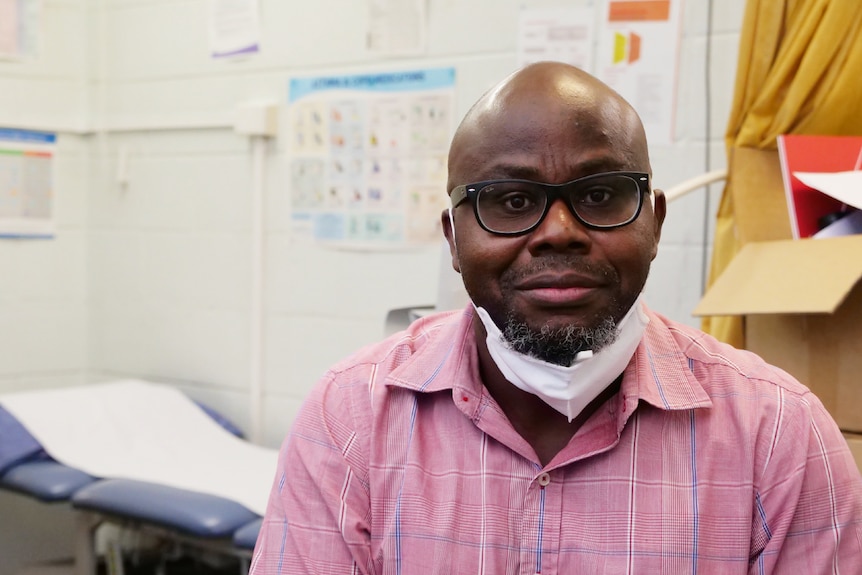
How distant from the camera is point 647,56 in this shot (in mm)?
2271

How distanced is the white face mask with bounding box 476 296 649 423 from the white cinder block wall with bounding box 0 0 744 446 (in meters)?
1.45

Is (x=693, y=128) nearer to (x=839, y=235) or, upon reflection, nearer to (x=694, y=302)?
(x=694, y=302)

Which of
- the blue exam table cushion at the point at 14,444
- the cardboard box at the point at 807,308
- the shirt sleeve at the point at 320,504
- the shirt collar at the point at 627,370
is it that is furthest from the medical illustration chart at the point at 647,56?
the blue exam table cushion at the point at 14,444

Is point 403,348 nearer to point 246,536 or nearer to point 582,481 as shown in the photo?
point 582,481

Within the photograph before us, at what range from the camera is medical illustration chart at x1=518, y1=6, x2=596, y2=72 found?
2.35 metres

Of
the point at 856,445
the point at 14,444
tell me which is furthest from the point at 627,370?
the point at 14,444

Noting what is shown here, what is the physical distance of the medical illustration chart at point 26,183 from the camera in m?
3.19

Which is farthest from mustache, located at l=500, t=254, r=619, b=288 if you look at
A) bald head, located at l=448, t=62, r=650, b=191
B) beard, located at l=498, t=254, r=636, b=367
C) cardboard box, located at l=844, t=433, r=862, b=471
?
cardboard box, located at l=844, t=433, r=862, b=471

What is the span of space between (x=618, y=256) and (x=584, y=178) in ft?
0.31

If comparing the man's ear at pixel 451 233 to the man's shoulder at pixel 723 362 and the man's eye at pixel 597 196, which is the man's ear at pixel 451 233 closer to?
the man's eye at pixel 597 196

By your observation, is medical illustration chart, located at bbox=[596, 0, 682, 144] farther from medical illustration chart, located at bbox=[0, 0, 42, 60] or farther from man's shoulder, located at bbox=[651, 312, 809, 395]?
medical illustration chart, located at bbox=[0, 0, 42, 60]

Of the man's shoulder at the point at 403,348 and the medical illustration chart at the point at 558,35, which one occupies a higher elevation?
the medical illustration chart at the point at 558,35

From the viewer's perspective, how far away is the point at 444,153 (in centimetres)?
259

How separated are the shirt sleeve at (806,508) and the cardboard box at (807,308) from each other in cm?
35
